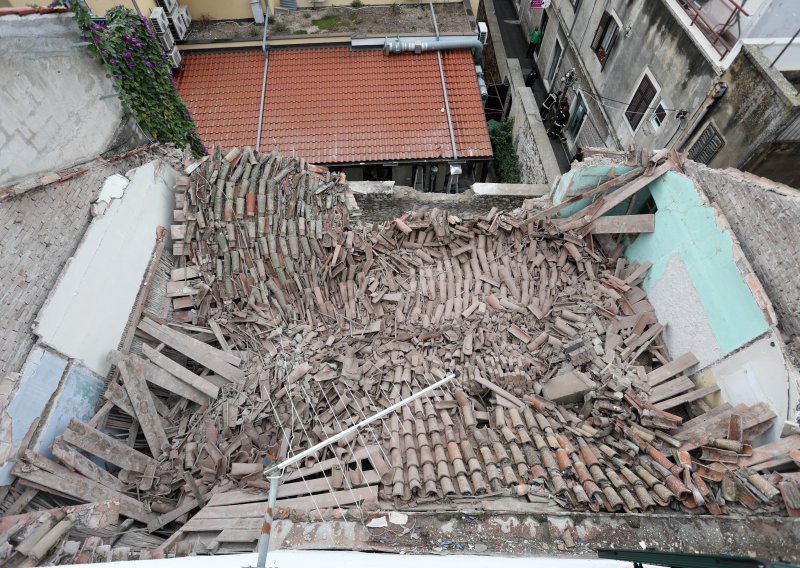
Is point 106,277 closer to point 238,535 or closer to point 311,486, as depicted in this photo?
point 238,535

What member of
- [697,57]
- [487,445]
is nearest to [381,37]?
[697,57]

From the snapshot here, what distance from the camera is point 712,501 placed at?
5137 mm

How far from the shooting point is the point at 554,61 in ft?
58.5

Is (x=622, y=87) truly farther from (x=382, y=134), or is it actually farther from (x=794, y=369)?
(x=794, y=369)

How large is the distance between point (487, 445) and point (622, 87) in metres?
12.0

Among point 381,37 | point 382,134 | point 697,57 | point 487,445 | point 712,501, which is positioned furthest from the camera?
point 381,37

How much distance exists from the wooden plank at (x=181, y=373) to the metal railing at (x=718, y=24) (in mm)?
12165

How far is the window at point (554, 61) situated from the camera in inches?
680

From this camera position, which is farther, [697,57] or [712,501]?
[697,57]

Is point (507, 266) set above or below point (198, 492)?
above

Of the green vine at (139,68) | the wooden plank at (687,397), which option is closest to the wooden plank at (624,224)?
the wooden plank at (687,397)

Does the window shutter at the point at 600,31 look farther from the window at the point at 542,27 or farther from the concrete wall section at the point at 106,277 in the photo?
the concrete wall section at the point at 106,277

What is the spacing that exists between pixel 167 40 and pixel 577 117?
13.8 meters

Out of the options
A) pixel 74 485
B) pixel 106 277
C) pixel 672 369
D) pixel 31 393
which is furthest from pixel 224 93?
pixel 672 369
